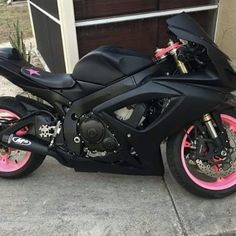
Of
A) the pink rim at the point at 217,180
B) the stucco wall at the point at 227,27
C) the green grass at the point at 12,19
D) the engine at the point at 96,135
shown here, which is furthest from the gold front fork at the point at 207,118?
the green grass at the point at 12,19

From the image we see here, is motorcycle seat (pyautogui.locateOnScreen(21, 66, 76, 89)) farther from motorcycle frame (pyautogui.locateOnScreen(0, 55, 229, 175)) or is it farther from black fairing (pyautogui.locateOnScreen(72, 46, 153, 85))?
black fairing (pyautogui.locateOnScreen(72, 46, 153, 85))

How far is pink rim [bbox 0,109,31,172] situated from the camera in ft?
10.7

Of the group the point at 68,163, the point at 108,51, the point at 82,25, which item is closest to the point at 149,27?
the point at 82,25

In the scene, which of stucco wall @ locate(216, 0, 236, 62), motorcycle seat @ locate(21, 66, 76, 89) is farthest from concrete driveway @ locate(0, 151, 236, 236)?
stucco wall @ locate(216, 0, 236, 62)

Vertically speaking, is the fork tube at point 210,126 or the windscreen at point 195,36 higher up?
the windscreen at point 195,36

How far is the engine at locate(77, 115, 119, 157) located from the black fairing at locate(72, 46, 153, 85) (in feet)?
0.95

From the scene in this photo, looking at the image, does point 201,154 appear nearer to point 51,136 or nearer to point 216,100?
point 216,100

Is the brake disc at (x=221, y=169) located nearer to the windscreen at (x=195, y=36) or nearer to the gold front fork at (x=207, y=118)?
the gold front fork at (x=207, y=118)

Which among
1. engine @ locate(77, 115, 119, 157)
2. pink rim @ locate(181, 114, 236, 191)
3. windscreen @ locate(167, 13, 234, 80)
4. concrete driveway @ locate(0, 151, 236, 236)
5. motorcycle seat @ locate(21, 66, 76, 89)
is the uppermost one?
windscreen @ locate(167, 13, 234, 80)

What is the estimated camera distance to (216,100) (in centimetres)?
278

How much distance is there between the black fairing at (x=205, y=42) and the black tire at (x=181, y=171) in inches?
12.4

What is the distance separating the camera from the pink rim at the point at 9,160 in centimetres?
325

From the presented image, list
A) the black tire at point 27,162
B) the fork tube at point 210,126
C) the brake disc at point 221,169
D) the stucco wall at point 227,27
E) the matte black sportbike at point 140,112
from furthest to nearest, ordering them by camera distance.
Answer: the stucco wall at point 227,27
the black tire at point 27,162
the brake disc at point 221,169
the fork tube at point 210,126
the matte black sportbike at point 140,112

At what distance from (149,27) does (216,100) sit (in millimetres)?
1883
